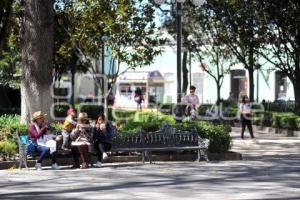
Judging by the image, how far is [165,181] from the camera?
12000 millimetres

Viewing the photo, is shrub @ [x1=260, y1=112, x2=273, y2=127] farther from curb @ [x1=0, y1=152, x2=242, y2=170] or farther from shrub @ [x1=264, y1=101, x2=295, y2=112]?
curb @ [x1=0, y1=152, x2=242, y2=170]

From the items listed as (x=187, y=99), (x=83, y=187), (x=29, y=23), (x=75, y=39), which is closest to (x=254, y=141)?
(x=187, y=99)

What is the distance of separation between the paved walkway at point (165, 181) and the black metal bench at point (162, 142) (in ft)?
1.42

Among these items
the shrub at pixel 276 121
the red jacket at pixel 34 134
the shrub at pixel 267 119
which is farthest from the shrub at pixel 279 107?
the red jacket at pixel 34 134

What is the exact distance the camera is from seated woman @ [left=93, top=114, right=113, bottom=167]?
48.0 feet

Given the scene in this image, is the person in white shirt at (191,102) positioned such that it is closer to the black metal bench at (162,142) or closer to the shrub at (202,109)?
the black metal bench at (162,142)

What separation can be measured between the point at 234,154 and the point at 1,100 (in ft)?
72.4

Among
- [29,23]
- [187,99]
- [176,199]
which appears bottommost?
[176,199]

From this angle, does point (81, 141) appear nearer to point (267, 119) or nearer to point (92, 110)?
point (267, 119)

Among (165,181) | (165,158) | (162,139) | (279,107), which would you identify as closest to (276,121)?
(279,107)

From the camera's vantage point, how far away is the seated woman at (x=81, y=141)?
561 inches

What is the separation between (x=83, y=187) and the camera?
11.3 meters

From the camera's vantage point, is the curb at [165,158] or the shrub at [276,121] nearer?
the curb at [165,158]

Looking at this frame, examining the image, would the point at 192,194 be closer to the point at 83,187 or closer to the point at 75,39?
the point at 83,187
